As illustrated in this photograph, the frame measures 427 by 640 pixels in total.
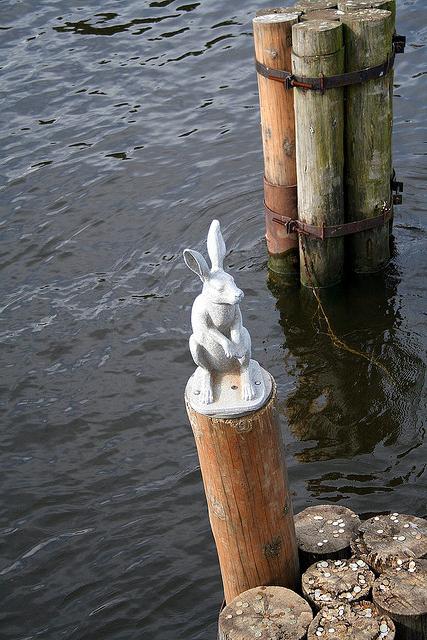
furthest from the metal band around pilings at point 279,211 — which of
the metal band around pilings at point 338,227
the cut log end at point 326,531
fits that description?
the cut log end at point 326,531

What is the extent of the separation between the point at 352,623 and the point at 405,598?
296 millimetres

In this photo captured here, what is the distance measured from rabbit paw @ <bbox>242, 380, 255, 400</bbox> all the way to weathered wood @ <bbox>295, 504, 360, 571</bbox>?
1146 mm

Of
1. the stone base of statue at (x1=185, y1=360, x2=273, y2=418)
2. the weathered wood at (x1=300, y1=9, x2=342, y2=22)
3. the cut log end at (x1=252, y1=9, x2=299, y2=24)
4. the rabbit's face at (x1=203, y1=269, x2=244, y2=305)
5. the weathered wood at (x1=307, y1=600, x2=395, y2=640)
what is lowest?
the weathered wood at (x1=307, y1=600, x2=395, y2=640)

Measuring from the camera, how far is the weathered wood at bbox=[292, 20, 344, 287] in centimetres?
733

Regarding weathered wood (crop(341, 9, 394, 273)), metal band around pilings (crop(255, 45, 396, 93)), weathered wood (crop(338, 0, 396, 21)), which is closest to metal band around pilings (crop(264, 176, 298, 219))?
weathered wood (crop(341, 9, 394, 273))

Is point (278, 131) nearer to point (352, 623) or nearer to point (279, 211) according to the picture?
point (279, 211)

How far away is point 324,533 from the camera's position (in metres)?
5.04

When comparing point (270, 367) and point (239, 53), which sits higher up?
point (239, 53)

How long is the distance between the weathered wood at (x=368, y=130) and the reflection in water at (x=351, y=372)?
47 centimetres

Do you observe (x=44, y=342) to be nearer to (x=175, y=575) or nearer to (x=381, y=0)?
(x=175, y=575)

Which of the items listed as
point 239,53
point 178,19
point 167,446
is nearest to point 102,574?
point 167,446

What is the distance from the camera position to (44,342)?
8.75 m

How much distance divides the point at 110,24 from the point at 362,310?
28.4 ft

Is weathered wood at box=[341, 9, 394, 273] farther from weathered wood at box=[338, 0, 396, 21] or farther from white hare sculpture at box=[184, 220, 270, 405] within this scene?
white hare sculpture at box=[184, 220, 270, 405]
